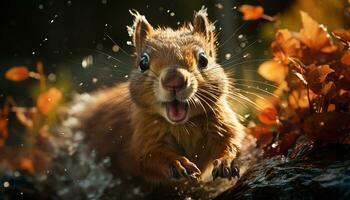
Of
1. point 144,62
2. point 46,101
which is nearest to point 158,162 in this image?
point 144,62

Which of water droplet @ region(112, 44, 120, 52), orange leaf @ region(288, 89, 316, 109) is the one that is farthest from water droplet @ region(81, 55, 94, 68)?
orange leaf @ region(288, 89, 316, 109)

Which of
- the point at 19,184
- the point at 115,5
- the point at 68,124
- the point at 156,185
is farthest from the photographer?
the point at 115,5

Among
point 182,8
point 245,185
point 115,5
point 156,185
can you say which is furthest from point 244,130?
point 115,5

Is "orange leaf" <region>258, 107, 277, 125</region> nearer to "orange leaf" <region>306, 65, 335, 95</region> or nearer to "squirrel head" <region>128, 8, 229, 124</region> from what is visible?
"squirrel head" <region>128, 8, 229, 124</region>

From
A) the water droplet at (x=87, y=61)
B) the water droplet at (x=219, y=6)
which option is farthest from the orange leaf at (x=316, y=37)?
the water droplet at (x=87, y=61)

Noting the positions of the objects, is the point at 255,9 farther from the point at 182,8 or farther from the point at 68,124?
the point at 182,8

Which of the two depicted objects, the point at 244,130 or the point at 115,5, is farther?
the point at 115,5
